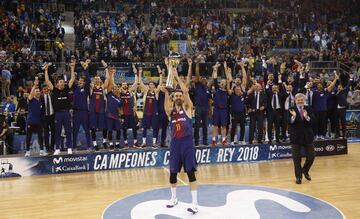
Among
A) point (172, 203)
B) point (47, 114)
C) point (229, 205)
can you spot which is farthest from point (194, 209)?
point (47, 114)

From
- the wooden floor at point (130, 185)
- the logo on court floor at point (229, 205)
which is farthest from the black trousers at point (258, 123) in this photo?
the logo on court floor at point (229, 205)

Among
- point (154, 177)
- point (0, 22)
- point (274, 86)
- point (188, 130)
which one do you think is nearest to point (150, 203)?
point (188, 130)

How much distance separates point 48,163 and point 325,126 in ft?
26.9

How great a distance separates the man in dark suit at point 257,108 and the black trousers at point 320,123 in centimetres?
205

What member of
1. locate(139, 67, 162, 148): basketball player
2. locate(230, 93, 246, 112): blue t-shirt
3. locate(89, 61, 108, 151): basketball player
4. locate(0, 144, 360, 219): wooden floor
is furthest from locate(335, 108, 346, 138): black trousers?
locate(89, 61, 108, 151): basketball player

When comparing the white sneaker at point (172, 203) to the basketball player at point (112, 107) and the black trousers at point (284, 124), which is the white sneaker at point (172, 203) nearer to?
the basketball player at point (112, 107)

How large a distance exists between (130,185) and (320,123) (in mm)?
6600

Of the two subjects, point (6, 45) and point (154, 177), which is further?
point (6, 45)

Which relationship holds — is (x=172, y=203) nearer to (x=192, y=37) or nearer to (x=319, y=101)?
(x=319, y=101)

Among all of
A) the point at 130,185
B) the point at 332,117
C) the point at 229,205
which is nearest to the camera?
the point at 229,205

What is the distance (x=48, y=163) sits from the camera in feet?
35.9

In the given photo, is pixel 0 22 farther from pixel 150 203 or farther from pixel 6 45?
pixel 150 203

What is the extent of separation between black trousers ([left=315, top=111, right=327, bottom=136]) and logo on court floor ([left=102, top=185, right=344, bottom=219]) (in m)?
4.92

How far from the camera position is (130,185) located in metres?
9.82
